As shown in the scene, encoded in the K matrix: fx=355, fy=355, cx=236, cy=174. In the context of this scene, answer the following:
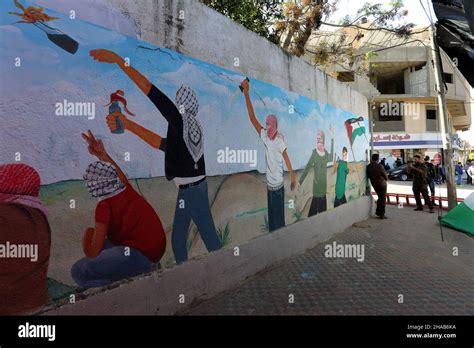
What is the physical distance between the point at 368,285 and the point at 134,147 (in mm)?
3360

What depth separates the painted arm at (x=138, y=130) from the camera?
3.10 meters

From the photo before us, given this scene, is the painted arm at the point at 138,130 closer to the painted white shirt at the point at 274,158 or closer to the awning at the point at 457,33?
the painted white shirt at the point at 274,158

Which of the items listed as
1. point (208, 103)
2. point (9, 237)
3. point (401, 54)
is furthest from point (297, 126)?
point (401, 54)

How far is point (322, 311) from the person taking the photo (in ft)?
12.4

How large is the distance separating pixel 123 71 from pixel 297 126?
3634 millimetres

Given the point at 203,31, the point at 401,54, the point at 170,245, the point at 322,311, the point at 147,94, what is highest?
the point at 401,54

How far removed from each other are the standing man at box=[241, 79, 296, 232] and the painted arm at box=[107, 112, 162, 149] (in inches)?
72.9

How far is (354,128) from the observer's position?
Answer: 30.0ft

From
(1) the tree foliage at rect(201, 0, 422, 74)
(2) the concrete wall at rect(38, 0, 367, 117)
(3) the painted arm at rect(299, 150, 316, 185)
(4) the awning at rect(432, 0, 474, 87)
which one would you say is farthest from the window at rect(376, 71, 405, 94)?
(2) the concrete wall at rect(38, 0, 367, 117)

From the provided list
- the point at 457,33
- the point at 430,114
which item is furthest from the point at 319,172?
the point at 430,114

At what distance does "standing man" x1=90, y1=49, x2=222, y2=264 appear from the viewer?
348cm

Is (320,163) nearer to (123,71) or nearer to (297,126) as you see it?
(297,126)

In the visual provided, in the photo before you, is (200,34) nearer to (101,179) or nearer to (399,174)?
(101,179)

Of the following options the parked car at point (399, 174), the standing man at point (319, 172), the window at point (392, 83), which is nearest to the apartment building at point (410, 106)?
the window at point (392, 83)
